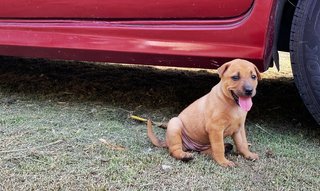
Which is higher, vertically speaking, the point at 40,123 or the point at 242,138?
the point at 242,138

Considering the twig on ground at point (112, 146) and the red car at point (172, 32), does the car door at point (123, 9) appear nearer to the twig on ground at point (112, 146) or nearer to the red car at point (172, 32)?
the red car at point (172, 32)

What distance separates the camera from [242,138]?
2.04 m

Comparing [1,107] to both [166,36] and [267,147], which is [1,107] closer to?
[166,36]

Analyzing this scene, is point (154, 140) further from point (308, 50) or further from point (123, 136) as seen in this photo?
point (308, 50)

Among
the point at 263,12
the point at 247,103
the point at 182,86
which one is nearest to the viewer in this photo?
the point at 247,103

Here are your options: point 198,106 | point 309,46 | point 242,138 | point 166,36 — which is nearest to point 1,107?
point 166,36

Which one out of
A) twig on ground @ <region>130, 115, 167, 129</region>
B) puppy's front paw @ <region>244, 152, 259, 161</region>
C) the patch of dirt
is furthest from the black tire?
twig on ground @ <region>130, 115, 167, 129</region>

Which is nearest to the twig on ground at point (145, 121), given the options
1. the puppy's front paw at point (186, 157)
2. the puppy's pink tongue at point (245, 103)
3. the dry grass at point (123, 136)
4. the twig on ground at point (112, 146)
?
the dry grass at point (123, 136)

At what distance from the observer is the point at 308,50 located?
2.12 metres

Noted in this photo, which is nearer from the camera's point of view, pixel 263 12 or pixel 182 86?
pixel 263 12

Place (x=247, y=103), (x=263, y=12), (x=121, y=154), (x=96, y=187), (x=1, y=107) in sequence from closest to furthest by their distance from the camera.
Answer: (x=96, y=187)
(x=247, y=103)
(x=121, y=154)
(x=263, y=12)
(x=1, y=107)

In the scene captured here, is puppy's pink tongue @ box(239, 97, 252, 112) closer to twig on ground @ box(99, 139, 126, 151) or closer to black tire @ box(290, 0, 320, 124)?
black tire @ box(290, 0, 320, 124)

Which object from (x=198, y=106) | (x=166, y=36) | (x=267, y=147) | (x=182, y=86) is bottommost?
(x=182, y=86)

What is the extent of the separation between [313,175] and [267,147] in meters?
0.35
